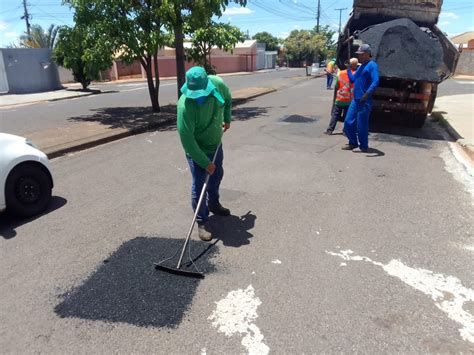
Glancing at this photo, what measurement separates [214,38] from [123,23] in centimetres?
303

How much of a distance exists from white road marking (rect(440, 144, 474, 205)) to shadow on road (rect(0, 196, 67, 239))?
17.8 ft

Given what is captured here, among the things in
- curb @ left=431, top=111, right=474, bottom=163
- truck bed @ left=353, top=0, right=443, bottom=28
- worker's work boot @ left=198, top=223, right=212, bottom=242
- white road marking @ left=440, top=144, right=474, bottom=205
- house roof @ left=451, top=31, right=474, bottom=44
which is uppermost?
house roof @ left=451, top=31, right=474, bottom=44

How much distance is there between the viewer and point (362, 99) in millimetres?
6926

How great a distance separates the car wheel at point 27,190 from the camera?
4.40m

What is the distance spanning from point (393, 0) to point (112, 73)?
33.1 m

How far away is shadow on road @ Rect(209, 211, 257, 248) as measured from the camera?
394 centimetres

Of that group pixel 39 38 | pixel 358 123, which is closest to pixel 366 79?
pixel 358 123

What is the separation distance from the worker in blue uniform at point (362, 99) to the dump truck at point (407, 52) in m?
1.51

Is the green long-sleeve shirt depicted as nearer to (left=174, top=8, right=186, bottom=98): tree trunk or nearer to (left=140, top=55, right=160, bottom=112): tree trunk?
(left=174, top=8, right=186, bottom=98): tree trunk

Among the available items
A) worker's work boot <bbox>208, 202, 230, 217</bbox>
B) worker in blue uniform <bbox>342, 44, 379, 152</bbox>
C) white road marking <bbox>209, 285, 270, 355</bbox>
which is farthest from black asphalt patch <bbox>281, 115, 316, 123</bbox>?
white road marking <bbox>209, 285, 270, 355</bbox>

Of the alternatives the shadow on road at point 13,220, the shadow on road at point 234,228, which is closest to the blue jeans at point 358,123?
the shadow on road at point 234,228

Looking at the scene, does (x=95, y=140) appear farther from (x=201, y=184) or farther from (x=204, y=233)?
(x=204, y=233)

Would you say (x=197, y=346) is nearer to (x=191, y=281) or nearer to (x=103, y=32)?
(x=191, y=281)

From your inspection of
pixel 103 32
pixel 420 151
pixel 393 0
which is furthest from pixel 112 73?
pixel 420 151
